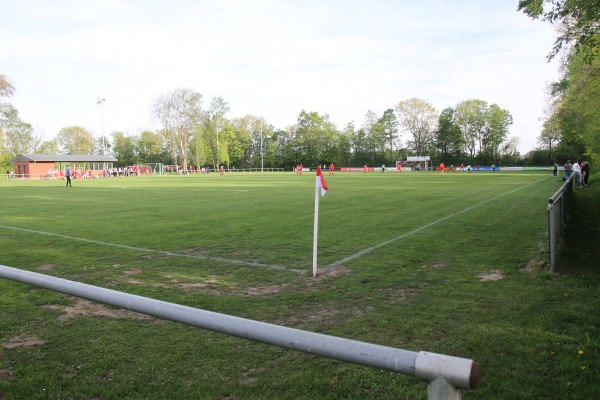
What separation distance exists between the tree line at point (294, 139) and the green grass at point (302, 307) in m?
79.1

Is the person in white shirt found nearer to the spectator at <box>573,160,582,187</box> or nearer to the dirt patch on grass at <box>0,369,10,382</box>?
the spectator at <box>573,160,582,187</box>

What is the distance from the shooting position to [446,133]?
100938 mm

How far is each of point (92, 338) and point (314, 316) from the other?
2.55 m

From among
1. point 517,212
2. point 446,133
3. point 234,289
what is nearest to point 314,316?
point 234,289

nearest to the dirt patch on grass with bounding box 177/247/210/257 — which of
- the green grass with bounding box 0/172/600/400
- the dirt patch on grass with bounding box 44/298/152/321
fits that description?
the green grass with bounding box 0/172/600/400

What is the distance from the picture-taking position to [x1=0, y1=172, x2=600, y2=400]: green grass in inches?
145

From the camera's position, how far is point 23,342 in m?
4.56

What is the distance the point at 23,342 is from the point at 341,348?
14.7 feet

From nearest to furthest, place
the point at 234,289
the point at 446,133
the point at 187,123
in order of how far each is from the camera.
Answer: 1. the point at 234,289
2. the point at 187,123
3. the point at 446,133

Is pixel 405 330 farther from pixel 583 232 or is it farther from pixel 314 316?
pixel 583 232

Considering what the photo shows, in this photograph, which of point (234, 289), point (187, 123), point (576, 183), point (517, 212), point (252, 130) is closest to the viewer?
point (234, 289)

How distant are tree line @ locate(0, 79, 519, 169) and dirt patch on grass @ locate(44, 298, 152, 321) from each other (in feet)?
271

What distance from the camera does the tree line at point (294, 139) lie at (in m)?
92.3

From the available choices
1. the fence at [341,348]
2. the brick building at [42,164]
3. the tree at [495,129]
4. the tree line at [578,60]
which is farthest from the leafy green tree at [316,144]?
the fence at [341,348]
